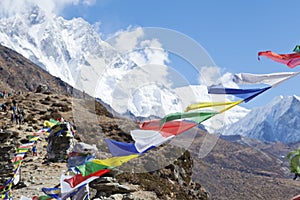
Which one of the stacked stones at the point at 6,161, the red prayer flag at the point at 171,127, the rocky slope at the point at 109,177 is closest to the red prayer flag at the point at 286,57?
the red prayer flag at the point at 171,127

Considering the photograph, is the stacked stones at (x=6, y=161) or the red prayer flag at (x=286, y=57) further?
the stacked stones at (x=6, y=161)

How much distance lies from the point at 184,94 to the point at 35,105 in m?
28.9

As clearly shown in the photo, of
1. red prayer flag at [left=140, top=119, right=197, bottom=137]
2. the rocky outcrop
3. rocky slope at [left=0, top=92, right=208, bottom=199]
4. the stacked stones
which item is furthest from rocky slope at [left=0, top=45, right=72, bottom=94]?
red prayer flag at [left=140, top=119, right=197, bottom=137]

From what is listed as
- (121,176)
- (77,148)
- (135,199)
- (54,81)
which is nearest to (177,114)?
(77,148)

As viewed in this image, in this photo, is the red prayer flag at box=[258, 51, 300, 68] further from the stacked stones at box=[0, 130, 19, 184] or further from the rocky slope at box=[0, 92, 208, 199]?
the stacked stones at box=[0, 130, 19, 184]

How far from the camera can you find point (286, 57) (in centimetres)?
541

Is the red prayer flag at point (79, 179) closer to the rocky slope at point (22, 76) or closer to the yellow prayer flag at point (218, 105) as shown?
the yellow prayer flag at point (218, 105)

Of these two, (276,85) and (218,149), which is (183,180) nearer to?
(276,85)

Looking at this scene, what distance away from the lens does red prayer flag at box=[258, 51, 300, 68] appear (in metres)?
5.31

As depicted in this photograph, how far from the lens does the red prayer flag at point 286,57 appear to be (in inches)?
209

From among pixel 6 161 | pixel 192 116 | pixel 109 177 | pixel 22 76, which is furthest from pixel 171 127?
pixel 22 76

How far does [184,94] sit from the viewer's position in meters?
8.91

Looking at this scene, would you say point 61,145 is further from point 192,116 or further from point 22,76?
point 22,76

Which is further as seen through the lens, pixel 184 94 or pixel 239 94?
pixel 184 94
